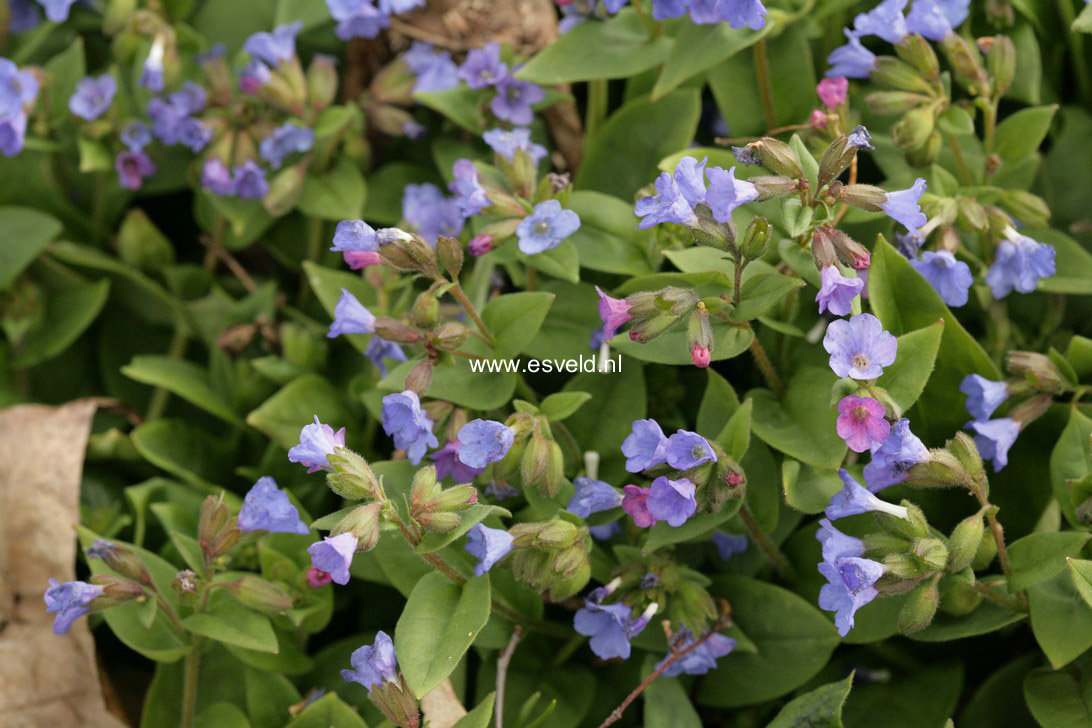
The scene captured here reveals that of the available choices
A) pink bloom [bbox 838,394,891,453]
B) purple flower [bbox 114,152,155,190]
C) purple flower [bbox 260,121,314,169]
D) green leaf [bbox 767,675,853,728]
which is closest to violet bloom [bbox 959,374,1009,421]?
pink bloom [bbox 838,394,891,453]

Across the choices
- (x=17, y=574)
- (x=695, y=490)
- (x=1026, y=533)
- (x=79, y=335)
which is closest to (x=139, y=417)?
(x=79, y=335)

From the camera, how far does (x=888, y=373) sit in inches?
59.9

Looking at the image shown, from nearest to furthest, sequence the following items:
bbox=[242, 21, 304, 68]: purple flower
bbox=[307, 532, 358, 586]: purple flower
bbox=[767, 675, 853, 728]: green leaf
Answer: bbox=[307, 532, 358, 586]: purple flower < bbox=[767, 675, 853, 728]: green leaf < bbox=[242, 21, 304, 68]: purple flower

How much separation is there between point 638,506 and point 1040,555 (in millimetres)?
568

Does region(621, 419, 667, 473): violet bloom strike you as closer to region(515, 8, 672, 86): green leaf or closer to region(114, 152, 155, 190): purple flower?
region(515, 8, 672, 86): green leaf

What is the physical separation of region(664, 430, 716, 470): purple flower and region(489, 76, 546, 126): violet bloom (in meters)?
0.82

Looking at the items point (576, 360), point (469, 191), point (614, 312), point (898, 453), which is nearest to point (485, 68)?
point (469, 191)

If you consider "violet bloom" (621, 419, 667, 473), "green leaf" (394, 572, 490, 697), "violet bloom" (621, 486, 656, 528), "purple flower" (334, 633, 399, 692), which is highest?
"violet bloom" (621, 419, 667, 473)

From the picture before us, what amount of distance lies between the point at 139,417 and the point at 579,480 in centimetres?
111

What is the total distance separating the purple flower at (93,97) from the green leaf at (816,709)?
1722mm

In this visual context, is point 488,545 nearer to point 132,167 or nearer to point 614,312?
point 614,312

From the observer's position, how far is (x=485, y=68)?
2033 mm

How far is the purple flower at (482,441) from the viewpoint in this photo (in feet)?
4.84

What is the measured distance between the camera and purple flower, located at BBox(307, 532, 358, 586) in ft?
4.31
